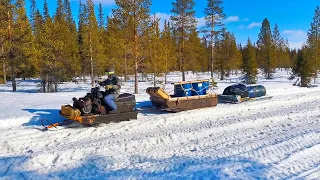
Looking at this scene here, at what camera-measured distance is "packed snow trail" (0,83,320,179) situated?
472 centimetres

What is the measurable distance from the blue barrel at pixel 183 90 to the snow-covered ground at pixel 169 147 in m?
1.42

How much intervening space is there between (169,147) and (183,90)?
5.14 meters

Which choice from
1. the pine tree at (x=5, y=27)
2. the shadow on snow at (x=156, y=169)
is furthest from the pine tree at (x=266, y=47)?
the shadow on snow at (x=156, y=169)

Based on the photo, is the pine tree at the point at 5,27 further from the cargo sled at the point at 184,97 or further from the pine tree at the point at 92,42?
the cargo sled at the point at 184,97

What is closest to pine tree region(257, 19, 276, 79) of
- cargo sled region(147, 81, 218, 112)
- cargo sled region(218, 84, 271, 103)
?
cargo sled region(218, 84, 271, 103)

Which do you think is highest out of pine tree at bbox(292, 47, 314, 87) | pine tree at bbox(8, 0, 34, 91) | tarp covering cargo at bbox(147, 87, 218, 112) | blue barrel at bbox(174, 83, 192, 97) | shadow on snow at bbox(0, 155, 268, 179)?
pine tree at bbox(8, 0, 34, 91)

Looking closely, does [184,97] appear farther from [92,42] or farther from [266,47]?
[266,47]

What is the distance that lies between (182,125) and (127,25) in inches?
423

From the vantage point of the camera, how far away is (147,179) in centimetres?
446

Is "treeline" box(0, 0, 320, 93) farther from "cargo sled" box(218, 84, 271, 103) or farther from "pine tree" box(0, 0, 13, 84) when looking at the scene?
"cargo sled" box(218, 84, 271, 103)

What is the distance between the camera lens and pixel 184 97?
10711mm

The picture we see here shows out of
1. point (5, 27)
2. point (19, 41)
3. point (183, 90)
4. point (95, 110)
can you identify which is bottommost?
point (95, 110)

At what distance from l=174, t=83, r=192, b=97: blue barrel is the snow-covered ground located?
142 centimetres

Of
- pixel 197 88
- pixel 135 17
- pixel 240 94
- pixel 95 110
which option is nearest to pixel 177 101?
pixel 197 88
